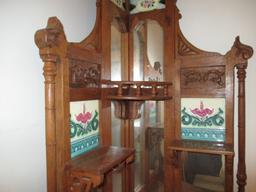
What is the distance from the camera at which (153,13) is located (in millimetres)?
1705

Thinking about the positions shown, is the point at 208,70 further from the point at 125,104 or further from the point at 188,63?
the point at 125,104

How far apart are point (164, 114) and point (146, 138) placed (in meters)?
0.28

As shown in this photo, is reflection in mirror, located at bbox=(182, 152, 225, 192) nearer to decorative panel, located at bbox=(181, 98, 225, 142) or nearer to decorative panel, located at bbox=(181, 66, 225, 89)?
decorative panel, located at bbox=(181, 98, 225, 142)

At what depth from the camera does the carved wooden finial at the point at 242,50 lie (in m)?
1.34

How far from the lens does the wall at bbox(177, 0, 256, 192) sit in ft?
5.06

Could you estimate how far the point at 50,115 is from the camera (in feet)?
3.24

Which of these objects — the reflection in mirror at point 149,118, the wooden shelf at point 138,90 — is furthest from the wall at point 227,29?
the wooden shelf at point 138,90

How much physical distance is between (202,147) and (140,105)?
A: 0.55 metres

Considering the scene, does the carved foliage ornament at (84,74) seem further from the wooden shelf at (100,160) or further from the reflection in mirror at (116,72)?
the wooden shelf at (100,160)

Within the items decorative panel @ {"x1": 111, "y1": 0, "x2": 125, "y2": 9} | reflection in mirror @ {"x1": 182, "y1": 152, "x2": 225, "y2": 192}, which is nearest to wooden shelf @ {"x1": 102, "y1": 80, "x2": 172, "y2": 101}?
reflection in mirror @ {"x1": 182, "y1": 152, "x2": 225, "y2": 192}

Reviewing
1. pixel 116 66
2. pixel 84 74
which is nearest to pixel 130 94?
pixel 116 66

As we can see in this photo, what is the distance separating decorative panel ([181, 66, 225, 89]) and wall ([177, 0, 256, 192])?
0.68ft

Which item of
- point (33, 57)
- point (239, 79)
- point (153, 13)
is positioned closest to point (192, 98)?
point (239, 79)

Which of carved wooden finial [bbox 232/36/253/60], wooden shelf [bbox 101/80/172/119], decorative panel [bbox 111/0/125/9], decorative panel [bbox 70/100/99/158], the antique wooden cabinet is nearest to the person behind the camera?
the antique wooden cabinet
